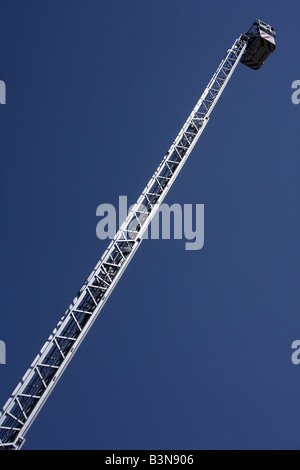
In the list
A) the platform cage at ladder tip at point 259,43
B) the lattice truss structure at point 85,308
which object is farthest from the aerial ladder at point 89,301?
the platform cage at ladder tip at point 259,43

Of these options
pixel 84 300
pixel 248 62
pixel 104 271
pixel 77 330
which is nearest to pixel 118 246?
pixel 104 271

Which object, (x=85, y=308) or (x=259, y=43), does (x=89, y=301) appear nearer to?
(x=85, y=308)

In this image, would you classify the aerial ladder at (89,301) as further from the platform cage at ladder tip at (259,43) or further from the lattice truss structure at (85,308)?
the platform cage at ladder tip at (259,43)

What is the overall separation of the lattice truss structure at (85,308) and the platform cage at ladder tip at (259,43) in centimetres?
1168

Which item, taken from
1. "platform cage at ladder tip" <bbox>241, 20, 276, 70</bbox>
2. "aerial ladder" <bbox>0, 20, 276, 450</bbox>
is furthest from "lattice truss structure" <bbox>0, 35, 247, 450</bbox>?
"platform cage at ladder tip" <bbox>241, 20, 276, 70</bbox>

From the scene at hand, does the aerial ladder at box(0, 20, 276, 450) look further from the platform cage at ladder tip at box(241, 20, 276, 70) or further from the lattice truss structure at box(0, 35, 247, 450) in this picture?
the platform cage at ladder tip at box(241, 20, 276, 70)

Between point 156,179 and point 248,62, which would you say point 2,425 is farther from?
point 248,62

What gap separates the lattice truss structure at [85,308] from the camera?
19.3 meters

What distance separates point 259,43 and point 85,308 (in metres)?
27.5

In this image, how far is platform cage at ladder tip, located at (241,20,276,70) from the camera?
120 feet

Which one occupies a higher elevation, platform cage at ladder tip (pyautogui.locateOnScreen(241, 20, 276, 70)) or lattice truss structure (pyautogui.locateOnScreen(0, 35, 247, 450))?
platform cage at ladder tip (pyautogui.locateOnScreen(241, 20, 276, 70))

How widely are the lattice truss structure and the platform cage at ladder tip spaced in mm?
11681

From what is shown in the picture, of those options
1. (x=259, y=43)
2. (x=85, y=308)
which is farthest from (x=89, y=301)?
(x=259, y=43)
